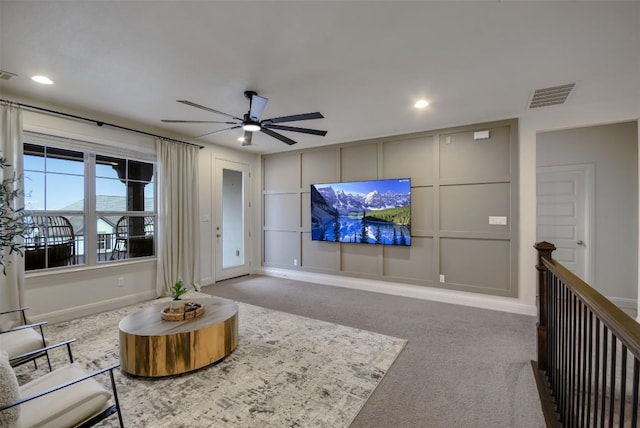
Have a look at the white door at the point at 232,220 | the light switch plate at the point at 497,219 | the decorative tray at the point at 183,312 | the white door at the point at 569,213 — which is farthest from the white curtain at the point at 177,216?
the white door at the point at 569,213

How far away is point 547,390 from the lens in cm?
221

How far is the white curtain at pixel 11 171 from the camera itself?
3.19 metres

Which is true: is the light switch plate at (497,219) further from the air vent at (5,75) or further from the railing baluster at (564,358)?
the air vent at (5,75)

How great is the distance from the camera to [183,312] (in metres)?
2.70

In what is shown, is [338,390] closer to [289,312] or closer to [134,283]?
[289,312]

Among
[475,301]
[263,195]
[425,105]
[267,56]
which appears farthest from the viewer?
[263,195]

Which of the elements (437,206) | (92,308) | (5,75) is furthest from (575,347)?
(5,75)

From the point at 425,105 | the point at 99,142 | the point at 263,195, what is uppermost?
the point at 425,105

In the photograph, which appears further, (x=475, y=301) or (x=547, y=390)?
(x=475, y=301)

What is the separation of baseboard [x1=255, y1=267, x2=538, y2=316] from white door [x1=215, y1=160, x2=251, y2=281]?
0.84m

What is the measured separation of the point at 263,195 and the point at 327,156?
5.83 ft

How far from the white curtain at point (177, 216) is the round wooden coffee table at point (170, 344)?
2.11m

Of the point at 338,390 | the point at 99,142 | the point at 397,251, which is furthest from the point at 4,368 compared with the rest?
the point at 397,251

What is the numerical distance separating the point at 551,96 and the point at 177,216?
5377 mm
